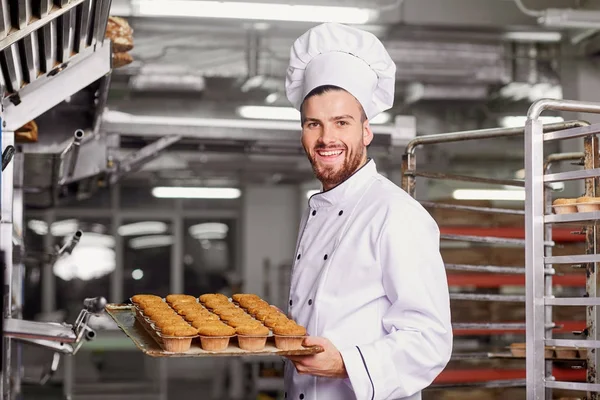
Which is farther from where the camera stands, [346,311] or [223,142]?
[223,142]

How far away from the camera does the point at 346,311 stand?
2010 mm

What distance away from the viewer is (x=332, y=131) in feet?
6.70

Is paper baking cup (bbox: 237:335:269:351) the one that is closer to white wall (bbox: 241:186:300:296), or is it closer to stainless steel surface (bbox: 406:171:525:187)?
stainless steel surface (bbox: 406:171:525:187)

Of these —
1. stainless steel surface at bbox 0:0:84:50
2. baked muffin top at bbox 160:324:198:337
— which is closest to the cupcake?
baked muffin top at bbox 160:324:198:337

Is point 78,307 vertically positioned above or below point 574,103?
below

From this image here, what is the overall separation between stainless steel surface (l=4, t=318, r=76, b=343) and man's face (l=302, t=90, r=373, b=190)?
4.44 ft

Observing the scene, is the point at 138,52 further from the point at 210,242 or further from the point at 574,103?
the point at 210,242

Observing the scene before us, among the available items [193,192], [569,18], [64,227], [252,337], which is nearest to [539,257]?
[252,337]

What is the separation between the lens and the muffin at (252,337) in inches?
69.8

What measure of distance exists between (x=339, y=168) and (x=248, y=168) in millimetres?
8529

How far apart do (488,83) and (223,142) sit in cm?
309

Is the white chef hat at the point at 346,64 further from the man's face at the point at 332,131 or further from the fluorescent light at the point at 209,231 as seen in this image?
the fluorescent light at the point at 209,231

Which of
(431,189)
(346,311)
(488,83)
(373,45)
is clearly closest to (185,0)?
(373,45)

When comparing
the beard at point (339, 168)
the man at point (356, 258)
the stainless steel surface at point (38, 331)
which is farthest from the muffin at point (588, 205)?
the stainless steel surface at point (38, 331)
